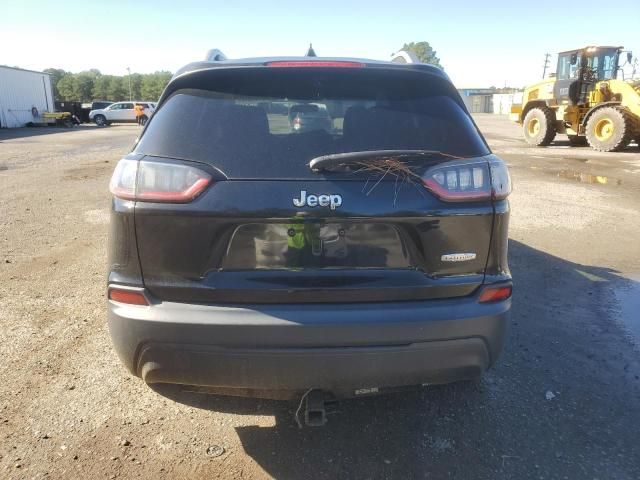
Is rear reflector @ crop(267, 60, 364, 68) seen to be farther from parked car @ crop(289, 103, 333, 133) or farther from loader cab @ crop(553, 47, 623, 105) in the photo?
loader cab @ crop(553, 47, 623, 105)

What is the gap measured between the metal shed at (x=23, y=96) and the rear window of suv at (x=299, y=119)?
131 ft

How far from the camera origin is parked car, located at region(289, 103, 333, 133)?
87.6 inches

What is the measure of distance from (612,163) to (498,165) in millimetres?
14774

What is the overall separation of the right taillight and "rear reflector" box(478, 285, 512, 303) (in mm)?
399

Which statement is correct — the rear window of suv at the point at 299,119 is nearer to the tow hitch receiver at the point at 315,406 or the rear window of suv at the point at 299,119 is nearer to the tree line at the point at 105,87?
the tow hitch receiver at the point at 315,406

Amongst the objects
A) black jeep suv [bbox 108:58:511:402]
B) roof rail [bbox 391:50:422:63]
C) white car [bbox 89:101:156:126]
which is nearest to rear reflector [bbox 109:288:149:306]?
black jeep suv [bbox 108:58:511:402]

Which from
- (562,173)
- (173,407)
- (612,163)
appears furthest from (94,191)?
(612,163)

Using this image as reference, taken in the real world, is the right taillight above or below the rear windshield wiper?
below

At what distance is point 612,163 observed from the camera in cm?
1457

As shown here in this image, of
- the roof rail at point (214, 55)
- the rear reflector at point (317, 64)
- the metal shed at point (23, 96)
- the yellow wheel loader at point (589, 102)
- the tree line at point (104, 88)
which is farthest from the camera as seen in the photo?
the tree line at point (104, 88)

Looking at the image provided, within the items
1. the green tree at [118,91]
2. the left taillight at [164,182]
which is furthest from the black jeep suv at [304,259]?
the green tree at [118,91]

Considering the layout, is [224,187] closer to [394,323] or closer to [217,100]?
[217,100]

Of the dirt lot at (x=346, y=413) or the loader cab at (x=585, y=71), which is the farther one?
the loader cab at (x=585, y=71)

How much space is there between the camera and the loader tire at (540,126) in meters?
19.3
